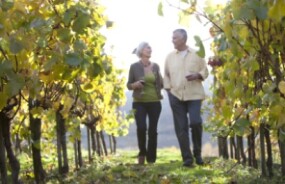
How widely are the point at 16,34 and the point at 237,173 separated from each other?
3.84 metres

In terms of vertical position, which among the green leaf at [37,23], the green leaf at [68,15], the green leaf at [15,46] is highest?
the green leaf at [68,15]

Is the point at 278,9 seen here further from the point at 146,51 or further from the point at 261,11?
the point at 146,51

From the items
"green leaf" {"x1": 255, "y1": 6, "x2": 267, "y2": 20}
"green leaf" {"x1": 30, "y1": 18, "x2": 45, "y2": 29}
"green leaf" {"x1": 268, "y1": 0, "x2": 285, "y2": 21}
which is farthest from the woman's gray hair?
"green leaf" {"x1": 268, "y1": 0, "x2": 285, "y2": 21}

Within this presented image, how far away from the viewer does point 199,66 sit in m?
6.73

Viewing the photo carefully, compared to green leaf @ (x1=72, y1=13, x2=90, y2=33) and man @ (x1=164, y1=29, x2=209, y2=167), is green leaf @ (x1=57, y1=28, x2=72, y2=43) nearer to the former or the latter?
green leaf @ (x1=72, y1=13, x2=90, y2=33)

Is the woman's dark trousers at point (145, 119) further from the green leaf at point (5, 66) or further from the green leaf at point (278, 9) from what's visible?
the green leaf at point (278, 9)


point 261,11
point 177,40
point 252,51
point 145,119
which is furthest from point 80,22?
point 145,119

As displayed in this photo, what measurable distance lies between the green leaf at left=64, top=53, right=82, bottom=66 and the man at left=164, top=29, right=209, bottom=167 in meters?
3.88

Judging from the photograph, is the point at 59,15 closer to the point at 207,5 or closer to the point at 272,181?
the point at 207,5

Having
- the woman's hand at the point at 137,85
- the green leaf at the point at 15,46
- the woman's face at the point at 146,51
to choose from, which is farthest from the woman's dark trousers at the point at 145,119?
the green leaf at the point at 15,46

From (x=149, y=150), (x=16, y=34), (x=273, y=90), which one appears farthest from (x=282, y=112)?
(x=149, y=150)

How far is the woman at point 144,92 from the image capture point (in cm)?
756

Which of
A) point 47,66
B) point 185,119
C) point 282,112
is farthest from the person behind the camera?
point 185,119

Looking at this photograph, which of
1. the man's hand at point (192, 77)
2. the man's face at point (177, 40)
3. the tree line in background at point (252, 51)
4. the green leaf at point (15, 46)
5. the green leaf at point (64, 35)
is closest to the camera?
the tree line in background at point (252, 51)
